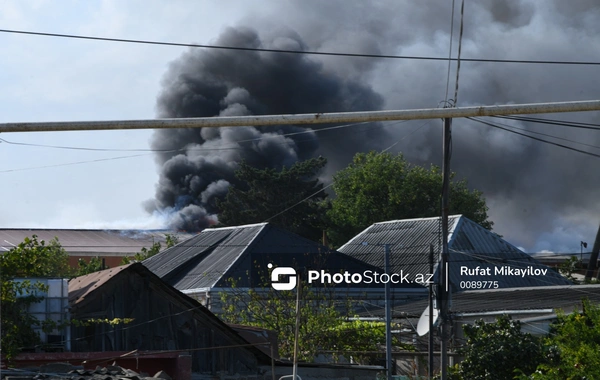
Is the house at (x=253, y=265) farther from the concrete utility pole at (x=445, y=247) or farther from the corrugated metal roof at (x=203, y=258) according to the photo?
the concrete utility pole at (x=445, y=247)

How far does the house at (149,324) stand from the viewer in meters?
22.1

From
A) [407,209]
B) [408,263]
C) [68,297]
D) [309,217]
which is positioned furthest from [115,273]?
[407,209]

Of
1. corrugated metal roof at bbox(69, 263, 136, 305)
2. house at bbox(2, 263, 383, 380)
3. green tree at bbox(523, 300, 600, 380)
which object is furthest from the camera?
corrugated metal roof at bbox(69, 263, 136, 305)

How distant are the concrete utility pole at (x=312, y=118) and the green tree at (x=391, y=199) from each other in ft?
226

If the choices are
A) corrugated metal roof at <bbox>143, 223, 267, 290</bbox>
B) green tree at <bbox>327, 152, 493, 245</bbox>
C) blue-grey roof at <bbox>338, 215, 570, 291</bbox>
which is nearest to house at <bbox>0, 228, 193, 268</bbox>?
green tree at <bbox>327, 152, 493, 245</bbox>

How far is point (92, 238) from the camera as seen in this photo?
102250 millimetres

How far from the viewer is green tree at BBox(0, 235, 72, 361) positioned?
2036 cm

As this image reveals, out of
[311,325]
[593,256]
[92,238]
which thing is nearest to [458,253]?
[593,256]

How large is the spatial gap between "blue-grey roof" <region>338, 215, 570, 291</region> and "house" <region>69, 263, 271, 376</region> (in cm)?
2434

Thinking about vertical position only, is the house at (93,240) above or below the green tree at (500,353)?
above

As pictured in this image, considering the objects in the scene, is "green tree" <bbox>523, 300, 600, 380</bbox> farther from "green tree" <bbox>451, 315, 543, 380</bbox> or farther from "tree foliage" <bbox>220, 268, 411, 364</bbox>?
"tree foliage" <bbox>220, 268, 411, 364</bbox>

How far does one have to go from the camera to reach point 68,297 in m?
22.4

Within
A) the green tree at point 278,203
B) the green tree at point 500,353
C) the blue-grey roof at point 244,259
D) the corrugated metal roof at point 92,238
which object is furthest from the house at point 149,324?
the corrugated metal roof at point 92,238

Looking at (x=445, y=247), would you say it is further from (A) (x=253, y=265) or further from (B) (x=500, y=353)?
(A) (x=253, y=265)
